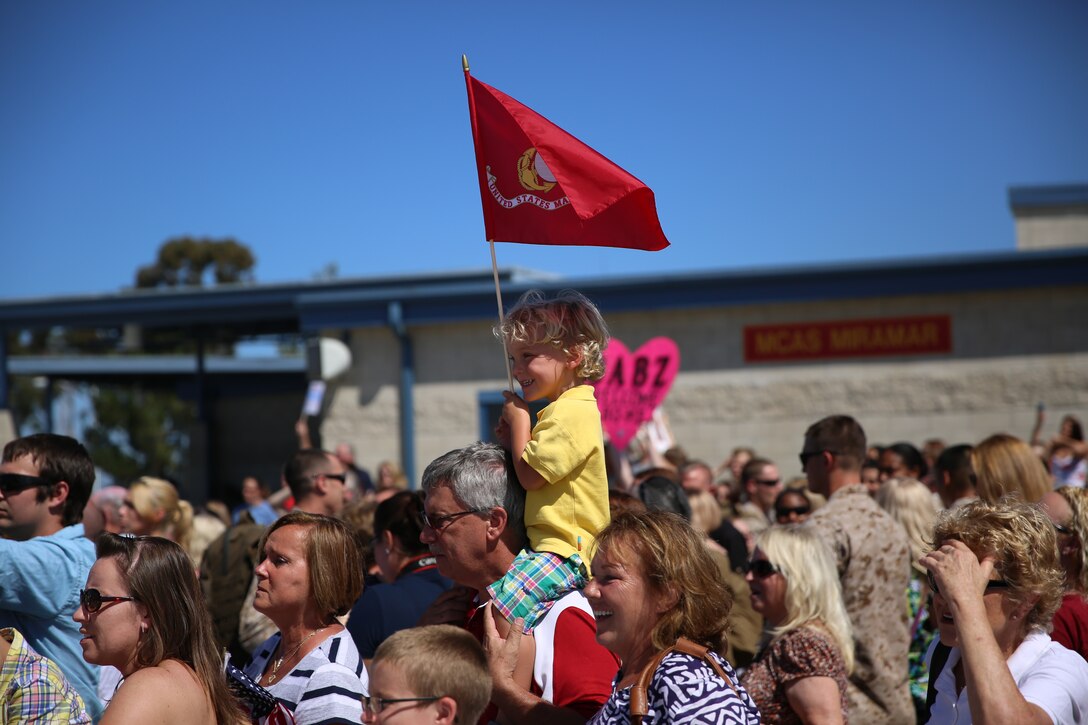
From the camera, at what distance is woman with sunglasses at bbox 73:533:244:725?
3258 mm

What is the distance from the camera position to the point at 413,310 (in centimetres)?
1806

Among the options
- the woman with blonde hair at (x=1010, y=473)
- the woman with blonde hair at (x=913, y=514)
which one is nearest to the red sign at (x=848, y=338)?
the woman with blonde hair at (x=913, y=514)

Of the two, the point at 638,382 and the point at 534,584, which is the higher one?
the point at 638,382

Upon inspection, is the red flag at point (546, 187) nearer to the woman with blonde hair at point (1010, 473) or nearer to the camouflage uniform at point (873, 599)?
the camouflage uniform at point (873, 599)

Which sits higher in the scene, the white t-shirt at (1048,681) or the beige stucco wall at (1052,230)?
the beige stucco wall at (1052,230)

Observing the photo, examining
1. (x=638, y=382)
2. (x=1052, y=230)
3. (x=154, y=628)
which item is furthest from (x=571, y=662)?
(x=1052, y=230)

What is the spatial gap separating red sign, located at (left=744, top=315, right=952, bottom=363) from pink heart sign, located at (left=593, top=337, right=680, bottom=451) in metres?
5.39

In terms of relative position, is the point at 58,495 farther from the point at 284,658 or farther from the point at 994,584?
the point at 994,584

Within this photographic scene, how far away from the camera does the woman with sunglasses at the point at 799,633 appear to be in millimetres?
4453

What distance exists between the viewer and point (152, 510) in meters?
7.19

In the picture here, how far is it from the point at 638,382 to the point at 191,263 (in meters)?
44.5

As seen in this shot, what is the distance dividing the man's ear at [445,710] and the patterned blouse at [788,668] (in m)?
2.01

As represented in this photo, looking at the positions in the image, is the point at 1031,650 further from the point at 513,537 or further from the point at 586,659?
the point at 513,537

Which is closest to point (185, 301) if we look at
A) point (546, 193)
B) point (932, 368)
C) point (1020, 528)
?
point (932, 368)
